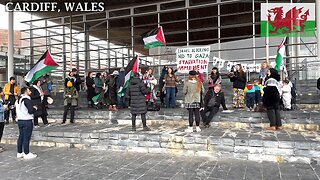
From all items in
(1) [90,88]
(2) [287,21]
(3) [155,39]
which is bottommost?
(1) [90,88]

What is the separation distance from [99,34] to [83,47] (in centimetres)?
142

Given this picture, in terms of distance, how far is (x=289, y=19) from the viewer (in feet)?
35.0

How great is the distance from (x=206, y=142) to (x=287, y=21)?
6803 millimetres

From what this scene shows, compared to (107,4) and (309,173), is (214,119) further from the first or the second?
(107,4)

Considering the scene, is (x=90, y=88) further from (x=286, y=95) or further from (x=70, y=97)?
(x=286, y=95)

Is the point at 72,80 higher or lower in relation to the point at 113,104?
higher

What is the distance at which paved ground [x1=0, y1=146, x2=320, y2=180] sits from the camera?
16.8 ft

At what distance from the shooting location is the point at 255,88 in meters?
8.85

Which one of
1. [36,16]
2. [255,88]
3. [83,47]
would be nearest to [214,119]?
[255,88]

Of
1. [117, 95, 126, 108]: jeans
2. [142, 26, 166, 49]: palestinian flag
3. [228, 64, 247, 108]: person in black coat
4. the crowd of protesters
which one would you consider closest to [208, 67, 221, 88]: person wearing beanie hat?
the crowd of protesters

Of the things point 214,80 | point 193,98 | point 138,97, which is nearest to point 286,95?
point 214,80

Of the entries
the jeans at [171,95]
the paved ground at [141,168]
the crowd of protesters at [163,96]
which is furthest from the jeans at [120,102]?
the paved ground at [141,168]

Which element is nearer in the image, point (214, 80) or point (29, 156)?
point (29, 156)

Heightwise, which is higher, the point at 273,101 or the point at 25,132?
the point at 273,101
